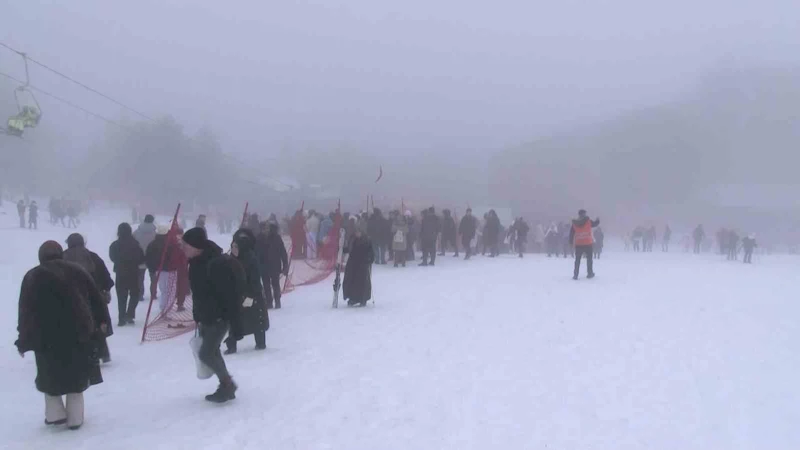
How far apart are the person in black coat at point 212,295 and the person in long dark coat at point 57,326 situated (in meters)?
1.04

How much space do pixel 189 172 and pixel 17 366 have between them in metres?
54.1

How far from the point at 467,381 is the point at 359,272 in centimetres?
563

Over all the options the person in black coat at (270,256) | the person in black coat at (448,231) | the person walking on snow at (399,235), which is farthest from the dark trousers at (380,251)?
the person in black coat at (270,256)

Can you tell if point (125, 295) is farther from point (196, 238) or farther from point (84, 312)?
point (84, 312)

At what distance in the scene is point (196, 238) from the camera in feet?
21.8

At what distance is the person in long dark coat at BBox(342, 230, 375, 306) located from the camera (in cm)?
1283

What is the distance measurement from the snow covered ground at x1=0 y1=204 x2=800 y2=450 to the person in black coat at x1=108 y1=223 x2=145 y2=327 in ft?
2.71

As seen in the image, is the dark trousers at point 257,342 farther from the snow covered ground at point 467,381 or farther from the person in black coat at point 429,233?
the person in black coat at point 429,233

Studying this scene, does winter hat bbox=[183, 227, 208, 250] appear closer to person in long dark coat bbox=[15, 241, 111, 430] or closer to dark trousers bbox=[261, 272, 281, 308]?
person in long dark coat bbox=[15, 241, 111, 430]

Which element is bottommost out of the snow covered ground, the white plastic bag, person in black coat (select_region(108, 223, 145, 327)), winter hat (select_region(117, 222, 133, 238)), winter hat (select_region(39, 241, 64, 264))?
the snow covered ground

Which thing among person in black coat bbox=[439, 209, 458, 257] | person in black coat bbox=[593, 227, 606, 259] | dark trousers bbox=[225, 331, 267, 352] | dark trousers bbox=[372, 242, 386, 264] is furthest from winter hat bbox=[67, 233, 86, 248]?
person in black coat bbox=[593, 227, 606, 259]

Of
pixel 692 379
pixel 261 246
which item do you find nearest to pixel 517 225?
pixel 261 246

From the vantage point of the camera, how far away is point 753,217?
225 feet

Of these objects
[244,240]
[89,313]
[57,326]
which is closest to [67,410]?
[57,326]
